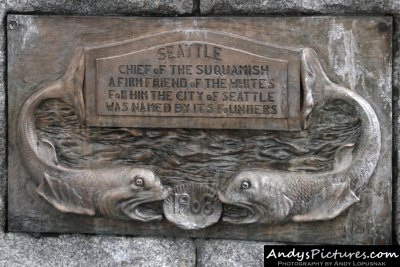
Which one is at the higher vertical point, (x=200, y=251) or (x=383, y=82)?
(x=383, y=82)

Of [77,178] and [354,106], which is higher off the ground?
[354,106]

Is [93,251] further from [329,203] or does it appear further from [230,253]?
[329,203]

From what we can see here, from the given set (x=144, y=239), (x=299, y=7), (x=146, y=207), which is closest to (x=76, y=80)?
(x=146, y=207)

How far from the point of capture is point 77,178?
3.39 metres

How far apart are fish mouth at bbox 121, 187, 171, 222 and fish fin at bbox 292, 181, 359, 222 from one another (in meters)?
0.57

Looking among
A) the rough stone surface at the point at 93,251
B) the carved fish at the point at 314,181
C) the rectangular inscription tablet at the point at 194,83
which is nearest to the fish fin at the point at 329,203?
the carved fish at the point at 314,181

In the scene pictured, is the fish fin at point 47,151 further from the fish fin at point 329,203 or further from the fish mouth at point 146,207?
the fish fin at point 329,203

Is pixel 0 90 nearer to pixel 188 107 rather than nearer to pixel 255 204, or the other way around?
pixel 188 107

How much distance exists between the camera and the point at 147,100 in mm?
3330

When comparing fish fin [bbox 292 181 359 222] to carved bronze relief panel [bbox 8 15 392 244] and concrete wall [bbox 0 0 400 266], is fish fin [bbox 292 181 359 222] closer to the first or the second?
carved bronze relief panel [bbox 8 15 392 244]

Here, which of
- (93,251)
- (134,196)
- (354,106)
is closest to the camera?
(354,106)

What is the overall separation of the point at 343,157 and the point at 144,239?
3.04ft

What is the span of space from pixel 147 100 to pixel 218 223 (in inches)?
23.9

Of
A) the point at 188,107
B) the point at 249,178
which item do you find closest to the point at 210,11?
the point at 188,107
